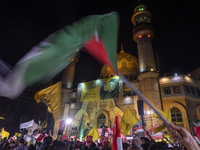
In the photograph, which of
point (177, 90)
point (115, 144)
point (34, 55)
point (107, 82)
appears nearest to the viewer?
point (115, 144)

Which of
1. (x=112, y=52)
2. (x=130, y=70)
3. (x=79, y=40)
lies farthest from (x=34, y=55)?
(x=130, y=70)

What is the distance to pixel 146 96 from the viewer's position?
22.4m

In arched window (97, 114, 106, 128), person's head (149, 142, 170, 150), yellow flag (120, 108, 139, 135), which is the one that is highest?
arched window (97, 114, 106, 128)

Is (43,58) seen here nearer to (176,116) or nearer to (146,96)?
(146,96)

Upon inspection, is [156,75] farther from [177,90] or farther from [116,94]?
[116,94]

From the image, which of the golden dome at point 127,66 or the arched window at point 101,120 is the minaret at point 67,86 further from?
the golden dome at point 127,66

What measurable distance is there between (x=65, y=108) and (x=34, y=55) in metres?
30.8

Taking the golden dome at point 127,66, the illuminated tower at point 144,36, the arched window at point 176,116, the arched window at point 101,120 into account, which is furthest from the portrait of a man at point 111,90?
the arched window at point 176,116

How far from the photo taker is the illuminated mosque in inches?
844

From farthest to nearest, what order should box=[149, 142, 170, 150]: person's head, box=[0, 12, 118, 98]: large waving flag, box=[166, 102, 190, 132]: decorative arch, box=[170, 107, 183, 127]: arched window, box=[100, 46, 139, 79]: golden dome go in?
box=[100, 46, 139, 79]: golden dome < box=[170, 107, 183, 127]: arched window < box=[166, 102, 190, 132]: decorative arch < box=[0, 12, 118, 98]: large waving flag < box=[149, 142, 170, 150]: person's head

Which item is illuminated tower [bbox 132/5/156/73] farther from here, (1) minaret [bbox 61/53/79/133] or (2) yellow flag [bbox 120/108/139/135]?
(1) minaret [bbox 61/53/79/133]

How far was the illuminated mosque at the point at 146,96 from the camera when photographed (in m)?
21.4

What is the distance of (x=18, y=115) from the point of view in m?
30.7

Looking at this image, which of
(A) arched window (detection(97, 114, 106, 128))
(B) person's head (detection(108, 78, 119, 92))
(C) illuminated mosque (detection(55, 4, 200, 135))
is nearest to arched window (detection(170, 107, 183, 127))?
(C) illuminated mosque (detection(55, 4, 200, 135))
